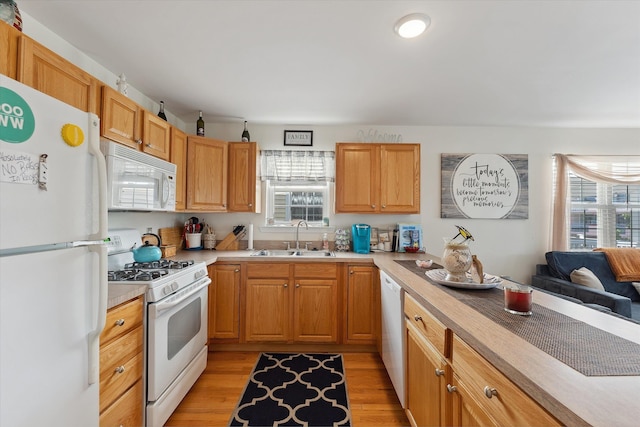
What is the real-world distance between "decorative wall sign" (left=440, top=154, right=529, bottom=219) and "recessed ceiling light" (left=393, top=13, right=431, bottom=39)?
1.91m

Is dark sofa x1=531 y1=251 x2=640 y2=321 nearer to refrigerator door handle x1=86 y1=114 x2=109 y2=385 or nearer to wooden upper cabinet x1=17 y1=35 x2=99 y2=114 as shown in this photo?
refrigerator door handle x1=86 y1=114 x2=109 y2=385

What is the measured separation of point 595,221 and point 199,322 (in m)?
4.60

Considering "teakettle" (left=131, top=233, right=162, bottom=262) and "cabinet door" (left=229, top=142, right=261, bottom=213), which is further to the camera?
"cabinet door" (left=229, top=142, right=261, bottom=213)

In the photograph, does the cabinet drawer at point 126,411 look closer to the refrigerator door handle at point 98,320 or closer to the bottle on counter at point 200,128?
the refrigerator door handle at point 98,320

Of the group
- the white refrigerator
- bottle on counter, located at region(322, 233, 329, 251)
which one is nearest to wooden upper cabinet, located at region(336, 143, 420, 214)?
bottle on counter, located at region(322, 233, 329, 251)

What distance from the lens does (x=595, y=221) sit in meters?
3.21

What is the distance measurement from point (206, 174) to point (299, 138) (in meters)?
1.15

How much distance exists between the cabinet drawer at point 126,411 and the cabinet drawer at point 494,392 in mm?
1591

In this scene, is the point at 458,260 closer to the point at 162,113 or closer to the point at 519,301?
the point at 519,301

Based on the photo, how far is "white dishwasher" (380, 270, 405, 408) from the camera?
1638 mm

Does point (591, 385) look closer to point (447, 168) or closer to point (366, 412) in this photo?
point (366, 412)

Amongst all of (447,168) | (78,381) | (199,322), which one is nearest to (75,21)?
(78,381)

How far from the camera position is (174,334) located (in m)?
1.71

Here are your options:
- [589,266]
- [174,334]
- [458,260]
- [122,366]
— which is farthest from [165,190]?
[589,266]
